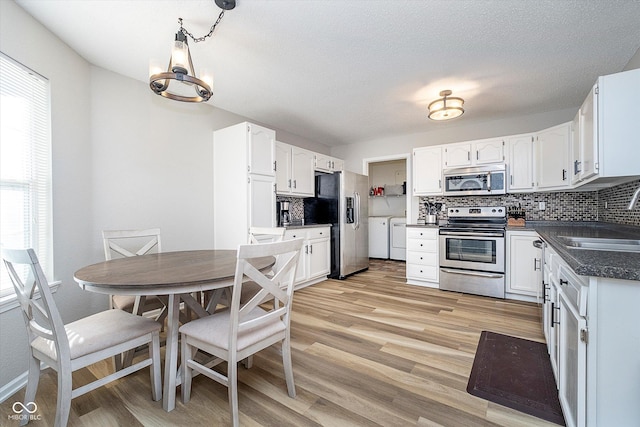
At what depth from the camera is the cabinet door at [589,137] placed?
6.08 feet

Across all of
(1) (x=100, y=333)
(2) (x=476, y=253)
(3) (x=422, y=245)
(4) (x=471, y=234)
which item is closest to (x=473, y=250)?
(2) (x=476, y=253)

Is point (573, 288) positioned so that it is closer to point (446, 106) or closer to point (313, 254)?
point (446, 106)

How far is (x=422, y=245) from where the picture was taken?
4117 mm

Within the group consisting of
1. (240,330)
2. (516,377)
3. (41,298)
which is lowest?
(516,377)

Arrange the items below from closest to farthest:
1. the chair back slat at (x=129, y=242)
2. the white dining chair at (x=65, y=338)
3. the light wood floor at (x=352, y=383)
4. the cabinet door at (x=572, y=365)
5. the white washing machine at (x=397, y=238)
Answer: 1. the cabinet door at (x=572, y=365)
2. the white dining chair at (x=65, y=338)
3. the light wood floor at (x=352, y=383)
4. the chair back slat at (x=129, y=242)
5. the white washing machine at (x=397, y=238)

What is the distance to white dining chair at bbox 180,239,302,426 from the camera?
1.36 meters

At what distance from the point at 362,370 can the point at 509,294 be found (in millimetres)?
2619

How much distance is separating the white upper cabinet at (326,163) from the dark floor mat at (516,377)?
10.8 feet

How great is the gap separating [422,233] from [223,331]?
3.35m

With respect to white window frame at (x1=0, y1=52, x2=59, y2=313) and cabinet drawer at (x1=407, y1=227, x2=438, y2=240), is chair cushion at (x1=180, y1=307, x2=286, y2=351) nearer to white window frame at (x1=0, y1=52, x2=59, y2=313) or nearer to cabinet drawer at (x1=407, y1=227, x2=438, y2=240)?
white window frame at (x1=0, y1=52, x2=59, y2=313)

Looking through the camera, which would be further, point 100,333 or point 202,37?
point 202,37

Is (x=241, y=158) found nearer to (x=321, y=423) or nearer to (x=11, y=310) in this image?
(x=11, y=310)

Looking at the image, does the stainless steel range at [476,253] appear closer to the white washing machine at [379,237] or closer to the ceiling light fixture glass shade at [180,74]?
the white washing machine at [379,237]

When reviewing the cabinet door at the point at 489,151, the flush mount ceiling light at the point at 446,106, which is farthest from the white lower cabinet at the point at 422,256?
the flush mount ceiling light at the point at 446,106
